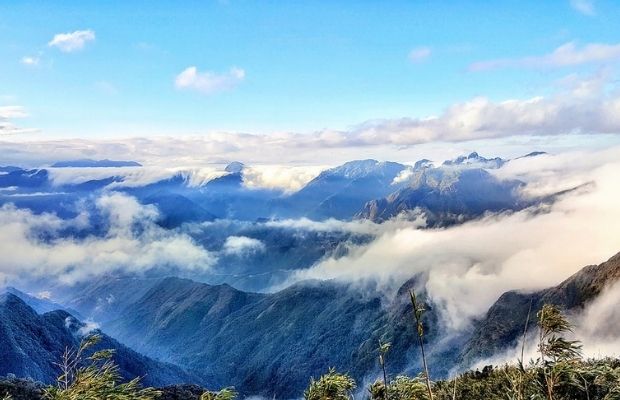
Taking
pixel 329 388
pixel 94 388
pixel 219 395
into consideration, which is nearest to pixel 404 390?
pixel 329 388

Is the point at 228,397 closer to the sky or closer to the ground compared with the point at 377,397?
closer to the sky

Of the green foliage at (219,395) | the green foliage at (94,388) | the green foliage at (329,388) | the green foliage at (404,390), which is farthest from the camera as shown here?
the green foliage at (404,390)

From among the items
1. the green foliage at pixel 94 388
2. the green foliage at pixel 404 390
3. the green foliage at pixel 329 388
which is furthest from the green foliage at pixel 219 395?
the green foliage at pixel 404 390

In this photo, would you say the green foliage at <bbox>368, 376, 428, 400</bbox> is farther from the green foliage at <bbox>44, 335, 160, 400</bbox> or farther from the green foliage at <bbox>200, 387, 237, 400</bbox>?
the green foliage at <bbox>44, 335, 160, 400</bbox>

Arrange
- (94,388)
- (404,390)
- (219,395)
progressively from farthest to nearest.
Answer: (404,390)
(219,395)
(94,388)

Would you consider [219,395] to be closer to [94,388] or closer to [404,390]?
[94,388]

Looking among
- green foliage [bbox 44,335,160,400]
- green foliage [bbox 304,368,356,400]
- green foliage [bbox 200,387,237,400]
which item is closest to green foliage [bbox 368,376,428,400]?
green foliage [bbox 304,368,356,400]

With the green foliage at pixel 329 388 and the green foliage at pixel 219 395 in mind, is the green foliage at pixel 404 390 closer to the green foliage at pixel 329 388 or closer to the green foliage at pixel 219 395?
the green foliage at pixel 329 388

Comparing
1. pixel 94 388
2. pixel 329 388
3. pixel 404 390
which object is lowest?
pixel 404 390

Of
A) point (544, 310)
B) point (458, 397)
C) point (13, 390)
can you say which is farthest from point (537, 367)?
point (13, 390)

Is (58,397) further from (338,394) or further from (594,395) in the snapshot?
(594,395)

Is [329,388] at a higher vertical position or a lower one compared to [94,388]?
lower
